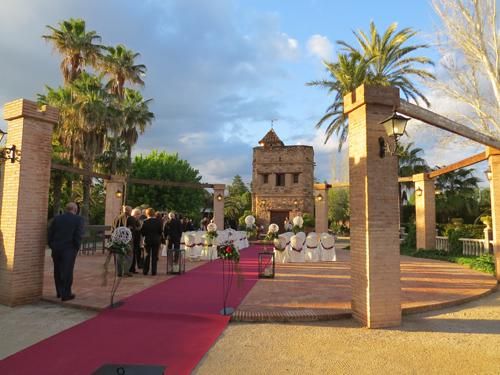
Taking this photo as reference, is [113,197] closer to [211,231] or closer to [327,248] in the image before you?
[211,231]

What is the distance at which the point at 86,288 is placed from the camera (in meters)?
7.85

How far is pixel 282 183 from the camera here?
31.6 metres

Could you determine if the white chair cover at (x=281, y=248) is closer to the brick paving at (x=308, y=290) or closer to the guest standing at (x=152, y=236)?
the brick paving at (x=308, y=290)

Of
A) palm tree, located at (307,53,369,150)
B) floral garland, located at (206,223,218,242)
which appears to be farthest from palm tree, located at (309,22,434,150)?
floral garland, located at (206,223,218,242)

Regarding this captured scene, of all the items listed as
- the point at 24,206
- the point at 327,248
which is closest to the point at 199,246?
the point at 327,248

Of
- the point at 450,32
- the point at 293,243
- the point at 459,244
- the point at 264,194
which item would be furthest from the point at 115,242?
the point at 264,194

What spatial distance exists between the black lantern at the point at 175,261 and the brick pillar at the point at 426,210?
12.4m

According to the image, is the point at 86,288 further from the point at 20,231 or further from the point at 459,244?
the point at 459,244

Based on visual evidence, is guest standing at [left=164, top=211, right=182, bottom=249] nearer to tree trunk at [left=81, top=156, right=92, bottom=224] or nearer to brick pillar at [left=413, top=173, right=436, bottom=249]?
brick pillar at [left=413, top=173, right=436, bottom=249]

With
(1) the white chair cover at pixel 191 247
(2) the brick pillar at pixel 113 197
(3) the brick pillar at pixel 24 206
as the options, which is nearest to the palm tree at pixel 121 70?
(2) the brick pillar at pixel 113 197

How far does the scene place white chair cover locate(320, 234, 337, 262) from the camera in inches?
551

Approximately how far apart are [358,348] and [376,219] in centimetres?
198

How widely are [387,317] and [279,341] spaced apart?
1.93 meters

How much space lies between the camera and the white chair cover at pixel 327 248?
1400cm
